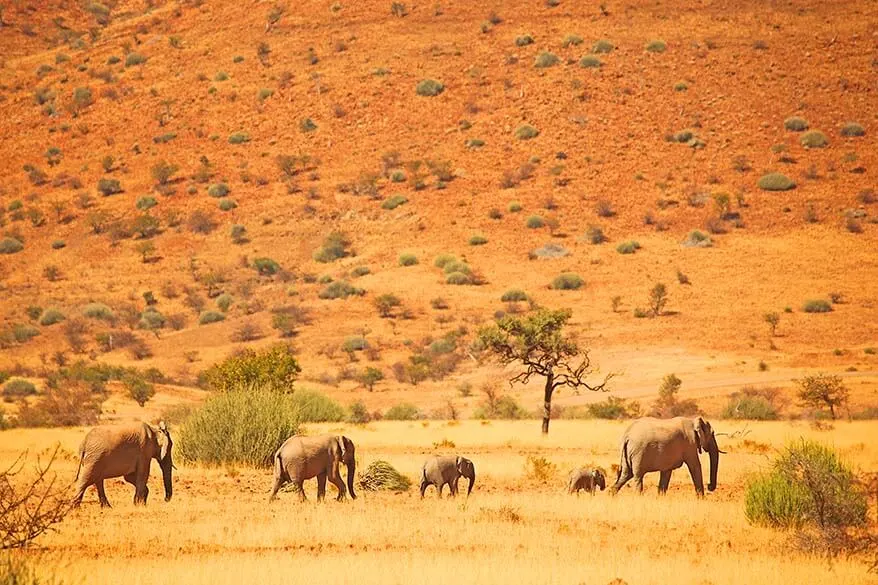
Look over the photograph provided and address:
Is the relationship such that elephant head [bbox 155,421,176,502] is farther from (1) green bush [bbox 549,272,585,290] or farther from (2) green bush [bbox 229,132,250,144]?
(2) green bush [bbox 229,132,250,144]

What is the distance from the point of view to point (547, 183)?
8138 cm

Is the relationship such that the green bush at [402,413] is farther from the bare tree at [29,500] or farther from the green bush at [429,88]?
the green bush at [429,88]

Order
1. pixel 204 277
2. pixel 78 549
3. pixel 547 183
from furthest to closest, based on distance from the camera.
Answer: pixel 547 183 < pixel 204 277 < pixel 78 549

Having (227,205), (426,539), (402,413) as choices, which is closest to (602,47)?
(227,205)

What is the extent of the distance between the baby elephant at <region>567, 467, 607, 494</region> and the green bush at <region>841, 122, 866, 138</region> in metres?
72.8

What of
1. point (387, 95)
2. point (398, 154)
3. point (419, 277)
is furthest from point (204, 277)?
point (387, 95)

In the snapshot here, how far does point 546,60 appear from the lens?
317ft

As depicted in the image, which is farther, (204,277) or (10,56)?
(10,56)

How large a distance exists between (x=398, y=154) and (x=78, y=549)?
75.6 m

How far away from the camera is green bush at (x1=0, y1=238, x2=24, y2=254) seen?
264ft

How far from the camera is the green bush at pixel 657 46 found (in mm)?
96625

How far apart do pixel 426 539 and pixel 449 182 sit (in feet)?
231

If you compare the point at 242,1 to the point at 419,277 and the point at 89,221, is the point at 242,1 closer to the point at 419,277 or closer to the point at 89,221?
the point at 89,221

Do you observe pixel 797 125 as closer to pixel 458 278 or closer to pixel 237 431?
pixel 458 278
